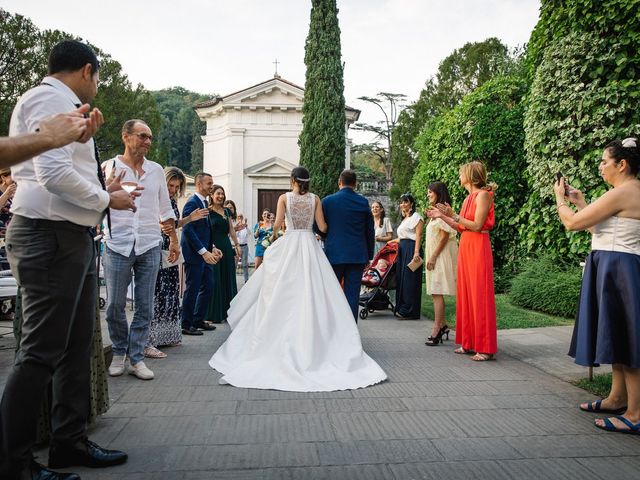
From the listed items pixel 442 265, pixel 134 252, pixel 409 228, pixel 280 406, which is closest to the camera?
pixel 280 406

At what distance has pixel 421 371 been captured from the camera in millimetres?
6398

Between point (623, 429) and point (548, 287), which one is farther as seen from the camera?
point (548, 287)

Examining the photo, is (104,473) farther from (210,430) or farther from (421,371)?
(421,371)

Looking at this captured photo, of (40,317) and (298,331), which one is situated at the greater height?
(40,317)

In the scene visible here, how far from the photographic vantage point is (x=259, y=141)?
102ft

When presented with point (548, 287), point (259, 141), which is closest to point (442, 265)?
point (548, 287)

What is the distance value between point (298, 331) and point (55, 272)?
11.6 ft

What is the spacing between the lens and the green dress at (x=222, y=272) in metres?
9.59

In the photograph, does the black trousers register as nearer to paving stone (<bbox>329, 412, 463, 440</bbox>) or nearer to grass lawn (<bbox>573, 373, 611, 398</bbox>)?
paving stone (<bbox>329, 412, 463, 440</bbox>)

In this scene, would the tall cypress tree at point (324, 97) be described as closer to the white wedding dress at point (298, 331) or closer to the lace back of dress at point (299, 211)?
the lace back of dress at point (299, 211)

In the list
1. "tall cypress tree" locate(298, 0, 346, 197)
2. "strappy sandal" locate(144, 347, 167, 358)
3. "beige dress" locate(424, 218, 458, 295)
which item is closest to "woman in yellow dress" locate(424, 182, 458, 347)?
"beige dress" locate(424, 218, 458, 295)

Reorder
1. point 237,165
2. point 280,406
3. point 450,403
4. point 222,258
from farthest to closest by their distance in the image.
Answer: point 237,165, point 222,258, point 450,403, point 280,406

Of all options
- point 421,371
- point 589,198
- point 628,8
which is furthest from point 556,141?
point 421,371

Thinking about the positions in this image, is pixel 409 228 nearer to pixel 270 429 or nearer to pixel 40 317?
pixel 270 429
